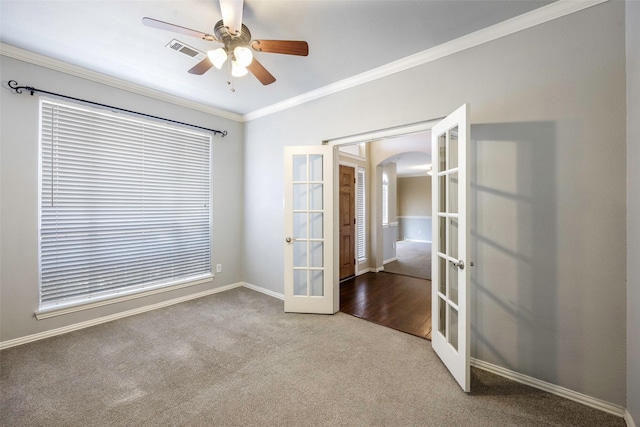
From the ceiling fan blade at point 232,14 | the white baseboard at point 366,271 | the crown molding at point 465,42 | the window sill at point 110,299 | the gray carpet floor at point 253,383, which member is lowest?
the gray carpet floor at point 253,383

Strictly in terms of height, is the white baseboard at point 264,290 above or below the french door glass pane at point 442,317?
below

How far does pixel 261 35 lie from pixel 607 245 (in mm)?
3000

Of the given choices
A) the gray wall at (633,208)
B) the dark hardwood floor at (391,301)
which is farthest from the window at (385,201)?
the gray wall at (633,208)

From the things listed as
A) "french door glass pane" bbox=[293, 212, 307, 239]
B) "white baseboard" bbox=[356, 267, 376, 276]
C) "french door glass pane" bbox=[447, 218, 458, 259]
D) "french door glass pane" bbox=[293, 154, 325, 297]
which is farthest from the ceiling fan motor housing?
"white baseboard" bbox=[356, 267, 376, 276]

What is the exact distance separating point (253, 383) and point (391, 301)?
226cm

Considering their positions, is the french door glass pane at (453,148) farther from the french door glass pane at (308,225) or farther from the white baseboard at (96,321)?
the white baseboard at (96,321)

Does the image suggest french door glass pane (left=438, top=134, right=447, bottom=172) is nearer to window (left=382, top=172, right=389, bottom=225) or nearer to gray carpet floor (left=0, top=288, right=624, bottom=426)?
gray carpet floor (left=0, top=288, right=624, bottom=426)

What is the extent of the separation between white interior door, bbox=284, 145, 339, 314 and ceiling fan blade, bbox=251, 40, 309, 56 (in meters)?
1.38

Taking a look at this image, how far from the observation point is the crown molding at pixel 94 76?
242 centimetres

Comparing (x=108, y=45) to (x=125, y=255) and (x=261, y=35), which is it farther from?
(x=125, y=255)

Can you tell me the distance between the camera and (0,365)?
2.12m

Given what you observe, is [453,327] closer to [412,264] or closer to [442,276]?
[442,276]

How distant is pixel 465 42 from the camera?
86.9 inches

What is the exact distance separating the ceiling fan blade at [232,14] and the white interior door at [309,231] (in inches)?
62.3
